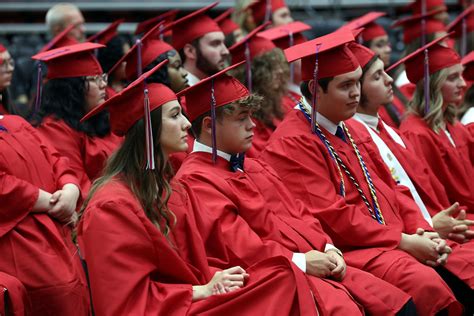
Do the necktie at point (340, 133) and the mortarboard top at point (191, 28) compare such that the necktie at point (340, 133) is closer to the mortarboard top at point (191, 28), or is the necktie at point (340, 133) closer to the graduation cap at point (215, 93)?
the graduation cap at point (215, 93)

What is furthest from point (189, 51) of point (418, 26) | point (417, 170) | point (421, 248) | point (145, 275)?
point (145, 275)

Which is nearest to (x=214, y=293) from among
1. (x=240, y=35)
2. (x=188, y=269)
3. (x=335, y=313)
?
(x=188, y=269)

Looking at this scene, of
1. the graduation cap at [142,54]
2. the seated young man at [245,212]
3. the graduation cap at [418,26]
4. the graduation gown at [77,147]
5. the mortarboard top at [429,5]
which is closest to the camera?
the seated young man at [245,212]

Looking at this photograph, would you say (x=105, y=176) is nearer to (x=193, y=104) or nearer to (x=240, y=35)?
(x=193, y=104)

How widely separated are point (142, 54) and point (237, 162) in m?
1.58

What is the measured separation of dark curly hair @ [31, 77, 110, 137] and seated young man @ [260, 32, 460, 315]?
1.11 m

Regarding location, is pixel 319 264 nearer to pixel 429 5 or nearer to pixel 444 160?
pixel 444 160

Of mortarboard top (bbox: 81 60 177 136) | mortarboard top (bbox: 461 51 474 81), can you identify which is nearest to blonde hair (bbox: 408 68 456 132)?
mortarboard top (bbox: 461 51 474 81)

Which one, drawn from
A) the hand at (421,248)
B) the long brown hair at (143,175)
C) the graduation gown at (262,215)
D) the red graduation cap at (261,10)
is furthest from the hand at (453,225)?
the red graduation cap at (261,10)

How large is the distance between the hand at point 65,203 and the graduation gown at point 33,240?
0.12ft

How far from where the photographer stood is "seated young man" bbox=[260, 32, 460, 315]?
14.0 feet

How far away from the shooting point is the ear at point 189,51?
5820 mm

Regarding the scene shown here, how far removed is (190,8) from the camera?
11.1 meters

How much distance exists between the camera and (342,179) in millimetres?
4457
